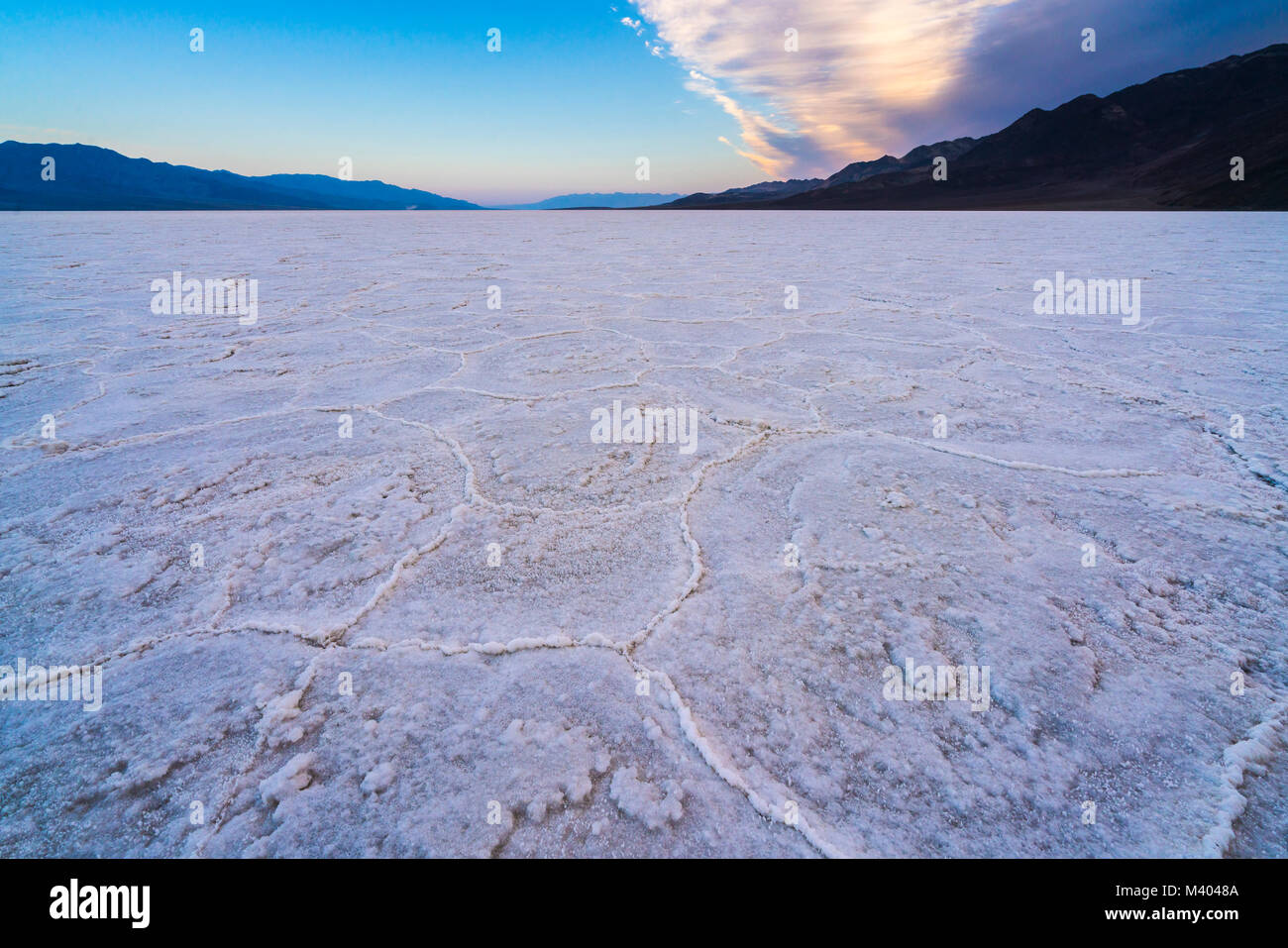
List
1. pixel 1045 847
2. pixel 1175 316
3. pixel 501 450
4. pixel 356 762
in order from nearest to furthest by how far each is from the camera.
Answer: pixel 1045 847
pixel 356 762
pixel 501 450
pixel 1175 316

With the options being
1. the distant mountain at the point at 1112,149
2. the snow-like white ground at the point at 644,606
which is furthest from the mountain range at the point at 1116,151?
the snow-like white ground at the point at 644,606

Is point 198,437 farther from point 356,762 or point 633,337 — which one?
point 633,337

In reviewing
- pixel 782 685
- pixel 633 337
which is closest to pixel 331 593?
pixel 782 685

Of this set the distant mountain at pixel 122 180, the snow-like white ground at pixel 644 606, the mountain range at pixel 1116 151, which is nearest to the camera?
the snow-like white ground at pixel 644 606

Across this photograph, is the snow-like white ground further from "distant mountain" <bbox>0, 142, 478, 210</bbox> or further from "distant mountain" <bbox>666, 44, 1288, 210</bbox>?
"distant mountain" <bbox>0, 142, 478, 210</bbox>

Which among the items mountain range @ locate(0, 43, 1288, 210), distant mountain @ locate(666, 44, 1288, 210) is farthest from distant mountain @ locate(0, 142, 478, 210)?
distant mountain @ locate(666, 44, 1288, 210)

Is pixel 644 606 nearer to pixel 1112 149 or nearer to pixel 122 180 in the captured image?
pixel 1112 149

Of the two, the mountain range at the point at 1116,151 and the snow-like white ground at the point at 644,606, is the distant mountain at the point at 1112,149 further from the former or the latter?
the snow-like white ground at the point at 644,606
